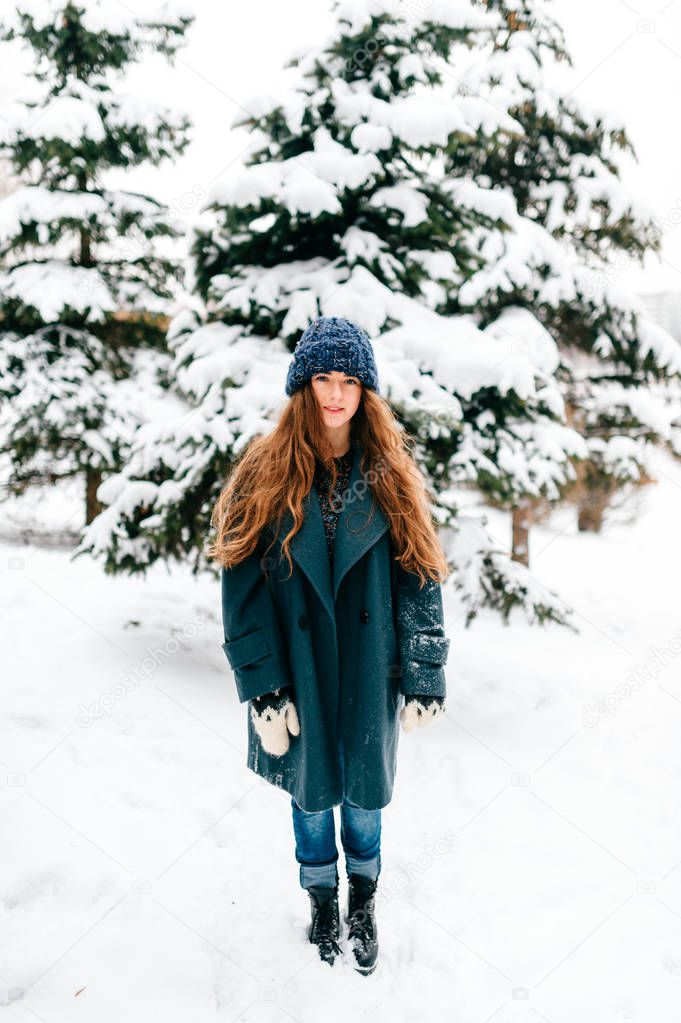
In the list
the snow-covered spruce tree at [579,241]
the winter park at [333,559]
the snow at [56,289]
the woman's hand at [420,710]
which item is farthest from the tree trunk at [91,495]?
the woman's hand at [420,710]

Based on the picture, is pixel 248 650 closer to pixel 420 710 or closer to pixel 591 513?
pixel 420 710

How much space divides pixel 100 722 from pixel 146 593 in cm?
255

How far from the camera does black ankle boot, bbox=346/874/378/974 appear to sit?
2447 mm

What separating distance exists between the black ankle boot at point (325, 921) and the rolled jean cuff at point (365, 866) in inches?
3.7

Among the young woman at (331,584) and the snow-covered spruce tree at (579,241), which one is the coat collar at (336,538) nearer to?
the young woman at (331,584)

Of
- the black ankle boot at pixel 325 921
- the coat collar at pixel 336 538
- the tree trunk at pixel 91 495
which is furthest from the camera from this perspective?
the tree trunk at pixel 91 495

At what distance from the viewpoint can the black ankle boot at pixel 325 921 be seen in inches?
96.2

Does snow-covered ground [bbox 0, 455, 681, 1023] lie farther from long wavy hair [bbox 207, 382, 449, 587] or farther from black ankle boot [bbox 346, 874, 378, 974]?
long wavy hair [bbox 207, 382, 449, 587]

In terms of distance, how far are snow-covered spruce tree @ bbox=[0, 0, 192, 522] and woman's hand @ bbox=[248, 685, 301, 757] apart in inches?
207

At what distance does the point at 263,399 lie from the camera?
3.80 m

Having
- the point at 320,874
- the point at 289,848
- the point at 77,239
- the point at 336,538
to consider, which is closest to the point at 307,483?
the point at 336,538

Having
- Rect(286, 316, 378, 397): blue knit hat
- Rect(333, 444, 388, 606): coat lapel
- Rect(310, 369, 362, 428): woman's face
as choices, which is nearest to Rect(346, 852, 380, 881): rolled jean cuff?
Rect(333, 444, 388, 606): coat lapel

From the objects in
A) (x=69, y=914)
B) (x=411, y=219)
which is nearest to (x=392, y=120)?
(x=411, y=219)

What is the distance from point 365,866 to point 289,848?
76cm
